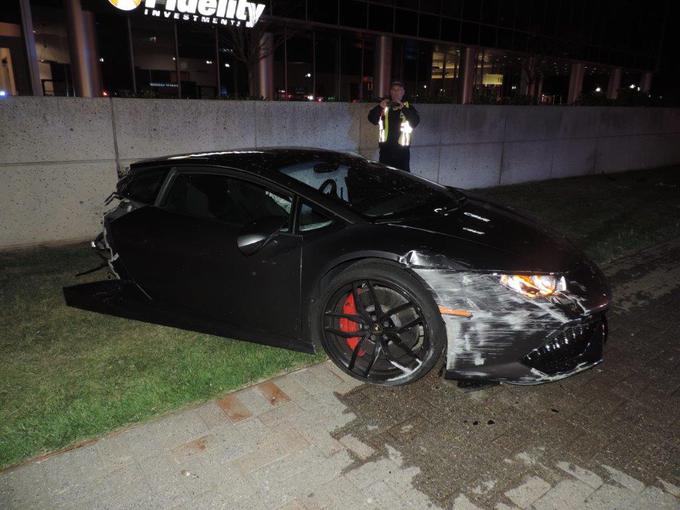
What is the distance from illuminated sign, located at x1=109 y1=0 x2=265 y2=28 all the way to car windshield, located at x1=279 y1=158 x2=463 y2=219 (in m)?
7.87

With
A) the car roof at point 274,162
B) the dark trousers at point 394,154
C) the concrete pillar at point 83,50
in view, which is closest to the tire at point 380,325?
the car roof at point 274,162

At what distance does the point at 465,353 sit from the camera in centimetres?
277

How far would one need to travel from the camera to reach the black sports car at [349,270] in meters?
2.75

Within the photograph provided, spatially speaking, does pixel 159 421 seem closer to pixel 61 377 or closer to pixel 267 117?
pixel 61 377

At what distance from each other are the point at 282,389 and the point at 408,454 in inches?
36.3

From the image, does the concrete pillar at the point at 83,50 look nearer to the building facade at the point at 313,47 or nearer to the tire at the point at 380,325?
the building facade at the point at 313,47

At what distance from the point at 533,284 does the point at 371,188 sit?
1.38m

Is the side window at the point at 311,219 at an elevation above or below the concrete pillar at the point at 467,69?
below

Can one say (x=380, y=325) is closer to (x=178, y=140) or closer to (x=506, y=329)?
(x=506, y=329)

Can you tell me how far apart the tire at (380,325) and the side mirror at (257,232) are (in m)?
0.47

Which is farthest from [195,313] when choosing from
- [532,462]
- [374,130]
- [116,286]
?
[374,130]

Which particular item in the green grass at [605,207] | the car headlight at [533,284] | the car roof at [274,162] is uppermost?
the car roof at [274,162]

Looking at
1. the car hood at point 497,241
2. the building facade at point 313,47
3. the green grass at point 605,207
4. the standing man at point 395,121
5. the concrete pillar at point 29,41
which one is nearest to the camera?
the car hood at point 497,241

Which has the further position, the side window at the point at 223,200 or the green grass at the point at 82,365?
the side window at the point at 223,200
